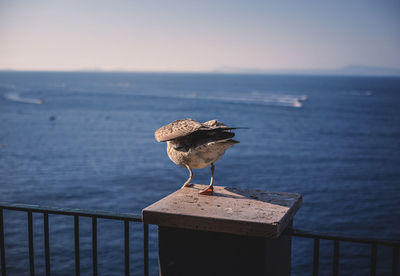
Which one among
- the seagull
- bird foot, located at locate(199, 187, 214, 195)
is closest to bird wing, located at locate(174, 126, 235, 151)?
the seagull

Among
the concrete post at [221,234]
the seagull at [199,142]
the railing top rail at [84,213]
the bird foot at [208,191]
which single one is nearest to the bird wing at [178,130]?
the seagull at [199,142]

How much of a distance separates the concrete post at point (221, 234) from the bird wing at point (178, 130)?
2.22 feet

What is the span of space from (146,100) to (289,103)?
43479mm

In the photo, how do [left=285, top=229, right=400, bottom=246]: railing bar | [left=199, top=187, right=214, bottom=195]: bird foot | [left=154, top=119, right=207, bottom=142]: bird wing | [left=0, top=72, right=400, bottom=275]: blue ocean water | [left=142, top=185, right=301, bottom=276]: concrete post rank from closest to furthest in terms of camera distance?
1. [left=285, top=229, right=400, bottom=246]: railing bar
2. [left=142, top=185, right=301, bottom=276]: concrete post
3. [left=199, top=187, right=214, bottom=195]: bird foot
4. [left=154, top=119, right=207, bottom=142]: bird wing
5. [left=0, top=72, right=400, bottom=275]: blue ocean water

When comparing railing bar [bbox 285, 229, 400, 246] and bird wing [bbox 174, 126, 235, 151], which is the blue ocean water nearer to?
bird wing [bbox 174, 126, 235, 151]

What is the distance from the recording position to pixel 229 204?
10.5 feet

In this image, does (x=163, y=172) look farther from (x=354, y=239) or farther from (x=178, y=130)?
(x=354, y=239)

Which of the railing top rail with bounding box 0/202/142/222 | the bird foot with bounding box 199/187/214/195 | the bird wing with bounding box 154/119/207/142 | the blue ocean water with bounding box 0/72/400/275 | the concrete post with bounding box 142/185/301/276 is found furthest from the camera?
the blue ocean water with bounding box 0/72/400/275

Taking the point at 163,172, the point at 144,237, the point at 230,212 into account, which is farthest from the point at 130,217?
the point at 163,172

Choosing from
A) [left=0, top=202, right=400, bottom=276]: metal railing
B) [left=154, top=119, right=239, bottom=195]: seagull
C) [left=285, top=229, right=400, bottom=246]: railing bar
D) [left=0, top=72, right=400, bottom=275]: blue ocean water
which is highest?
[left=154, top=119, right=239, bottom=195]: seagull

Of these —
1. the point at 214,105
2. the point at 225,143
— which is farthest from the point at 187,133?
the point at 214,105

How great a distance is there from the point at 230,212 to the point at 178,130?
1.10 meters

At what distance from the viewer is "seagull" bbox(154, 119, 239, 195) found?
3590mm

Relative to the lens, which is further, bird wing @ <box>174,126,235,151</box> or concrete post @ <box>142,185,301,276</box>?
bird wing @ <box>174,126,235,151</box>
